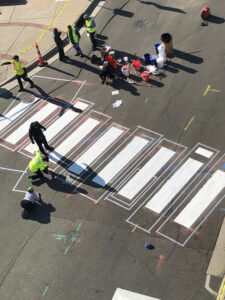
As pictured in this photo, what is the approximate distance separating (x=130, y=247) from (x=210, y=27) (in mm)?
14276

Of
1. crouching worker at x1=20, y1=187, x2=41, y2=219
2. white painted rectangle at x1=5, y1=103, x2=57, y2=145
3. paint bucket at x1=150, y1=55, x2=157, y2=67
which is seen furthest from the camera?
paint bucket at x1=150, y1=55, x2=157, y2=67

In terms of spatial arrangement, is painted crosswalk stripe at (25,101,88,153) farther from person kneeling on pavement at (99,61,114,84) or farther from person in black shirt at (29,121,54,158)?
person kneeling on pavement at (99,61,114,84)

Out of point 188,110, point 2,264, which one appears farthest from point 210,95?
point 2,264

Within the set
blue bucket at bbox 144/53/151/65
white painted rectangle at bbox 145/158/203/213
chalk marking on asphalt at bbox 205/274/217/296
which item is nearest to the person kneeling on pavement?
blue bucket at bbox 144/53/151/65

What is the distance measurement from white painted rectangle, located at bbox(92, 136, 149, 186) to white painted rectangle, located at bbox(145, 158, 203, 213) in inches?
81.9

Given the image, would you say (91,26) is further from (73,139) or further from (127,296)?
(127,296)

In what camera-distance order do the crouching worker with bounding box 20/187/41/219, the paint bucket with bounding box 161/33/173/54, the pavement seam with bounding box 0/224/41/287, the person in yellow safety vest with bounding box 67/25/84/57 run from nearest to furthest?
the pavement seam with bounding box 0/224/41/287 < the crouching worker with bounding box 20/187/41/219 < the paint bucket with bounding box 161/33/173/54 < the person in yellow safety vest with bounding box 67/25/84/57

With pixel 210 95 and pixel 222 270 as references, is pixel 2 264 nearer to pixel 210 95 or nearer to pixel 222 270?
pixel 222 270

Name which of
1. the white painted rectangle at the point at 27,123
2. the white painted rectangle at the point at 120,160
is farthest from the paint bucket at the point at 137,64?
the white painted rectangle at the point at 120,160

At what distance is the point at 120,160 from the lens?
58.8 ft

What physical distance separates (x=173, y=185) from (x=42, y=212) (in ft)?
17.2

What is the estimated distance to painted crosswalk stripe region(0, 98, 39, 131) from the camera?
21.0 metres

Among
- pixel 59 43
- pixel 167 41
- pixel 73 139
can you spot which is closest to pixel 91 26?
pixel 59 43

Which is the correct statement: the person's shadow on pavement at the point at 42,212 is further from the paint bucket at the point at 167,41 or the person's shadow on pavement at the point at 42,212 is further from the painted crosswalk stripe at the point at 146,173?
the paint bucket at the point at 167,41
